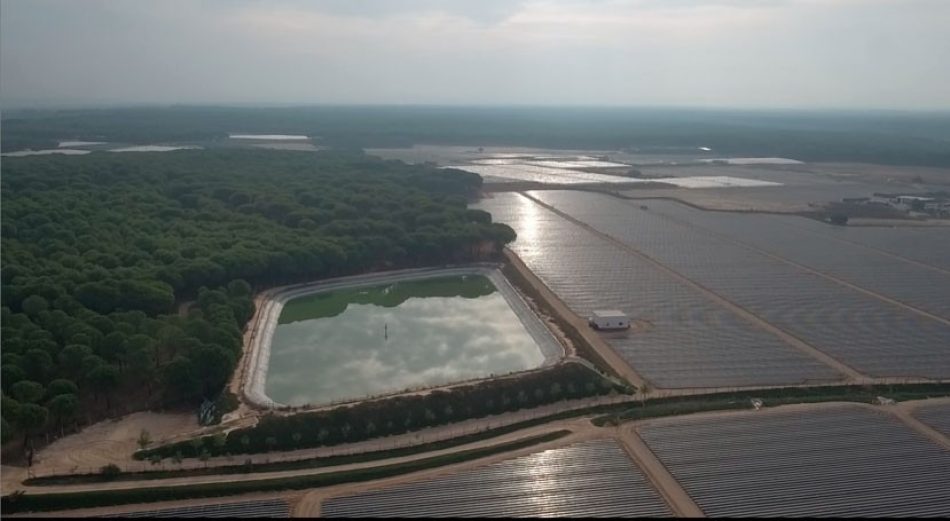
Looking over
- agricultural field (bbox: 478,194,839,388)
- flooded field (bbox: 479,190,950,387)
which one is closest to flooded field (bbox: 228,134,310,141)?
flooded field (bbox: 479,190,950,387)

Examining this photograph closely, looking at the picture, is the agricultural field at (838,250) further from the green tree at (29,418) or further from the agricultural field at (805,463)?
the green tree at (29,418)

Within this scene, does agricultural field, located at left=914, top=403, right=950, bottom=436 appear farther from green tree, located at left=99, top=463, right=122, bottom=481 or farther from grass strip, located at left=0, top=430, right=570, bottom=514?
green tree, located at left=99, top=463, right=122, bottom=481

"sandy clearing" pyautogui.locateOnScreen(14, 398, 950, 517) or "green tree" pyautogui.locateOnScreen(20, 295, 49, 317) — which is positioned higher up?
"green tree" pyautogui.locateOnScreen(20, 295, 49, 317)

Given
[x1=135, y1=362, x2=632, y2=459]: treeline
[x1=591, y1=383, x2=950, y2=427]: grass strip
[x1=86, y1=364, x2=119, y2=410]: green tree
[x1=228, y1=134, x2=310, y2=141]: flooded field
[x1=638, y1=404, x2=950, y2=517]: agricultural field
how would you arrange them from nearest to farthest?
1. [x1=638, y1=404, x2=950, y2=517]: agricultural field
2. [x1=135, y1=362, x2=632, y2=459]: treeline
3. [x1=86, y1=364, x2=119, y2=410]: green tree
4. [x1=591, y1=383, x2=950, y2=427]: grass strip
5. [x1=228, y1=134, x2=310, y2=141]: flooded field

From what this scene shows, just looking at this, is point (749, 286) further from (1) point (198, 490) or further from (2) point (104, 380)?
(2) point (104, 380)

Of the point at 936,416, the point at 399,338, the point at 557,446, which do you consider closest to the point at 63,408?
the point at 399,338
